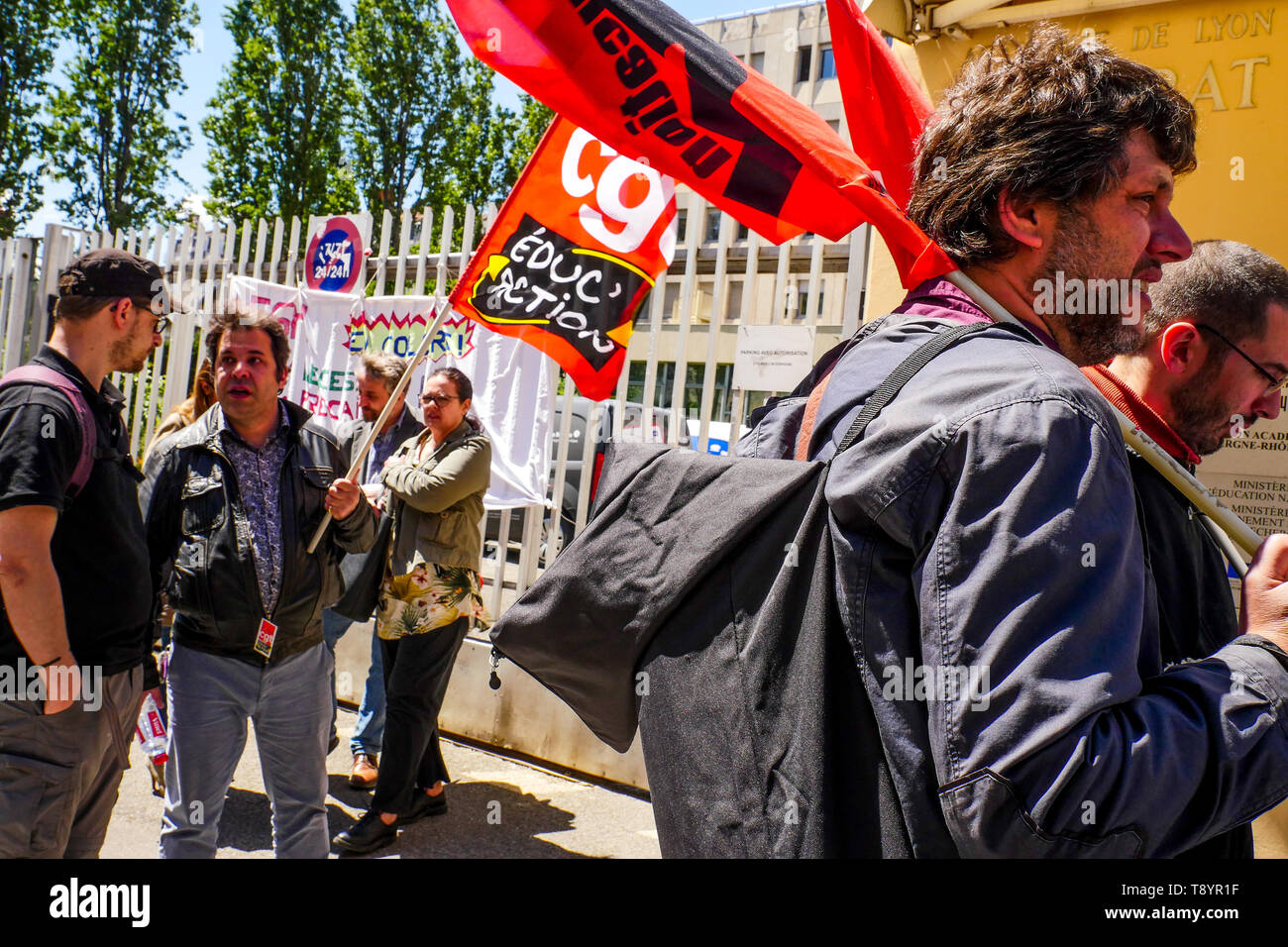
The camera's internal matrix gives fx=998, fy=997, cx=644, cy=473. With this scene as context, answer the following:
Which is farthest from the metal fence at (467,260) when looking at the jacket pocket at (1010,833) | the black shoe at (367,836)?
the jacket pocket at (1010,833)

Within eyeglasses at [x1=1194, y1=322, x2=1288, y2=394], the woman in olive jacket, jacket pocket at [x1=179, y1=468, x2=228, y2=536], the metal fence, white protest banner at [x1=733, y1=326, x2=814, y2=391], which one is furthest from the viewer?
the metal fence

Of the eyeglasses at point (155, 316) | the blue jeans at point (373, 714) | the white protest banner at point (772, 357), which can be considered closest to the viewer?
the eyeglasses at point (155, 316)

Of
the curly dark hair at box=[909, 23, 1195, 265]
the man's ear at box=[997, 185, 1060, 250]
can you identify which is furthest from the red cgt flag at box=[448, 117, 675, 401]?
the man's ear at box=[997, 185, 1060, 250]

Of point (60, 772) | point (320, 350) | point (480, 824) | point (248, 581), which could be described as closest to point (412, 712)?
point (480, 824)

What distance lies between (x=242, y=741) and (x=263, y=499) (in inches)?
34.3

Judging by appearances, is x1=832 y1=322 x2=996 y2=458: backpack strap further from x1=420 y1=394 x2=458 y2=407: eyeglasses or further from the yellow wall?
x1=420 y1=394 x2=458 y2=407: eyeglasses

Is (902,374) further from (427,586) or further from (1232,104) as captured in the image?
(1232,104)

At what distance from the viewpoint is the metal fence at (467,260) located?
5.34 metres

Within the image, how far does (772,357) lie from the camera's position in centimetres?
515

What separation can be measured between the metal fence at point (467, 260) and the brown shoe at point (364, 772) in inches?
47.3

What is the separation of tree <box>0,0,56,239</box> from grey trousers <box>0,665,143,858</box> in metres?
22.2

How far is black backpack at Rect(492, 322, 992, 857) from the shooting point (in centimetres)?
122

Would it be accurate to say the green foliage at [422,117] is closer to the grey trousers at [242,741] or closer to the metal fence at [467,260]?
the metal fence at [467,260]
